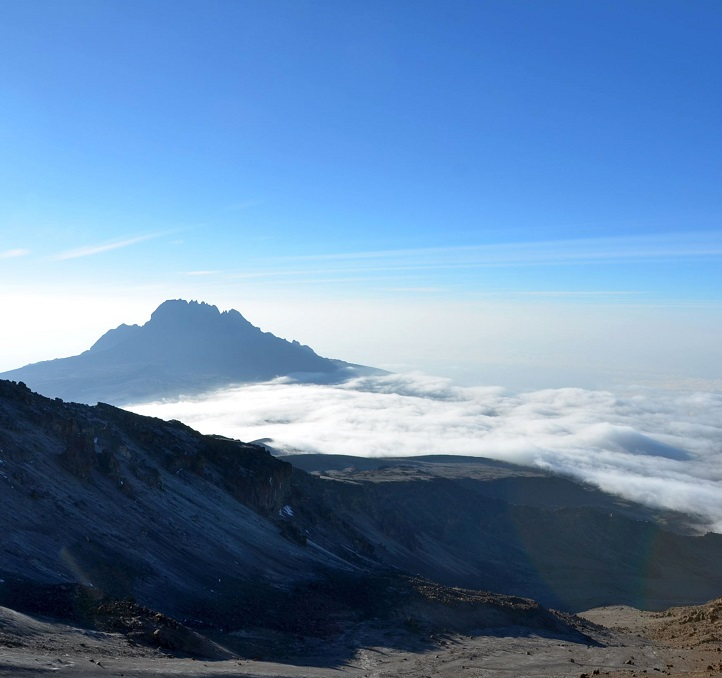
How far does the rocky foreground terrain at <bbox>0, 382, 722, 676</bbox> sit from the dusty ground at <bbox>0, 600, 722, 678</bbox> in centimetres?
13

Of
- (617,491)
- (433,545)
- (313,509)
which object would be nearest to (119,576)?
(313,509)

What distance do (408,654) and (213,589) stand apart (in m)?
11.4

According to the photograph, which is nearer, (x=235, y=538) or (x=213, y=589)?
(x=213, y=589)

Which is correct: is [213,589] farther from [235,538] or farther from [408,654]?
[408,654]

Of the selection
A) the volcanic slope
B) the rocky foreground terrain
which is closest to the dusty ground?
the rocky foreground terrain

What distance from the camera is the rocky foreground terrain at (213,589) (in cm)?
2522

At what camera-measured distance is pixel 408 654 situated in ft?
105

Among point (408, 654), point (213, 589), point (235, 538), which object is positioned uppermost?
point (235, 538)

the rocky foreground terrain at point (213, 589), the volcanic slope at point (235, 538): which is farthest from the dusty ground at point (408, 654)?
the volcanic slope at point (235, 538)

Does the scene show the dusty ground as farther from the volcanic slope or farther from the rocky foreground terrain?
the volcanic slope

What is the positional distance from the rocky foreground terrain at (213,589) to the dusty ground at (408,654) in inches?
5.0

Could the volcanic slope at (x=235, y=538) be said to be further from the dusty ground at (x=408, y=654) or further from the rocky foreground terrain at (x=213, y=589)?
the dusty ground at (x=408, y=654)

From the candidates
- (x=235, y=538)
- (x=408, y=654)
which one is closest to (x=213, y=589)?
(x=235, y=538)

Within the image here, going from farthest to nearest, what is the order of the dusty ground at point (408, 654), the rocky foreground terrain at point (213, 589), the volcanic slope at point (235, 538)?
1. the volcanic slope at point (235, 538)
2. the rocky foreground terrain at point (213, 589)
3. the dusty ground at point (408, 654)
